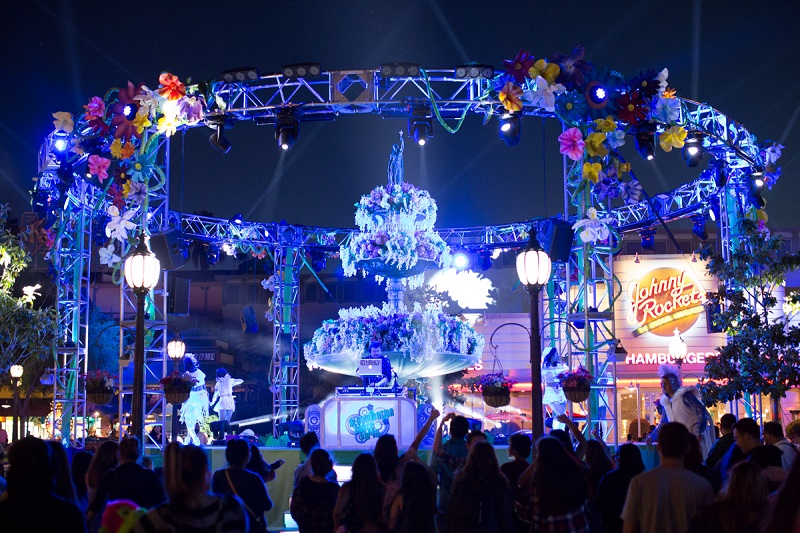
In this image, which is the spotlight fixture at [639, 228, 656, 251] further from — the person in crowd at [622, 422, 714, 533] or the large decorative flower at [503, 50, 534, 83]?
the person in crowd at [622, 422, 714, 533]

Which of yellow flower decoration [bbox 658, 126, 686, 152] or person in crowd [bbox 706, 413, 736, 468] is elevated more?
yellow flower decoration [bbox 658, 126, 686, 152]

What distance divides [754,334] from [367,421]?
22.3 feet

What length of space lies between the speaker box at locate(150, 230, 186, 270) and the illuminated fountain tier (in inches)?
112

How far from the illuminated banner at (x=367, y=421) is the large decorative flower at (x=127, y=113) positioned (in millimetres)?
5726

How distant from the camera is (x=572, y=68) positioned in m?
14.8

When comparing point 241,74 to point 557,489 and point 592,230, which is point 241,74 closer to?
point 592,230

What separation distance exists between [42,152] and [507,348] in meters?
19.7

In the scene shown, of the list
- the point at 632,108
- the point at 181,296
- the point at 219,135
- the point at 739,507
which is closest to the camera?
the point at 739,507

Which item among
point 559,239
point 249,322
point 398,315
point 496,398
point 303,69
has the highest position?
point 303,69

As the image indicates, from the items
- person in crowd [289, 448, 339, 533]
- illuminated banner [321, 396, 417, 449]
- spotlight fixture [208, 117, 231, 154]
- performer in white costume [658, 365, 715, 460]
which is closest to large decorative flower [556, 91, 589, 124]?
illuminated banner [321, 396, 417, 449]

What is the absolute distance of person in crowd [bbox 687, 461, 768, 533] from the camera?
4.57m

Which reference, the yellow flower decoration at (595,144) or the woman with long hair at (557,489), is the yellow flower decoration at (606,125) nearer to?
the yellow flower decoration at (595,144)

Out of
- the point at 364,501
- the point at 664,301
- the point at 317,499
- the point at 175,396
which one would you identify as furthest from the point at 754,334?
the point at 664,301

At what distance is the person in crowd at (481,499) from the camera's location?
6566mm
